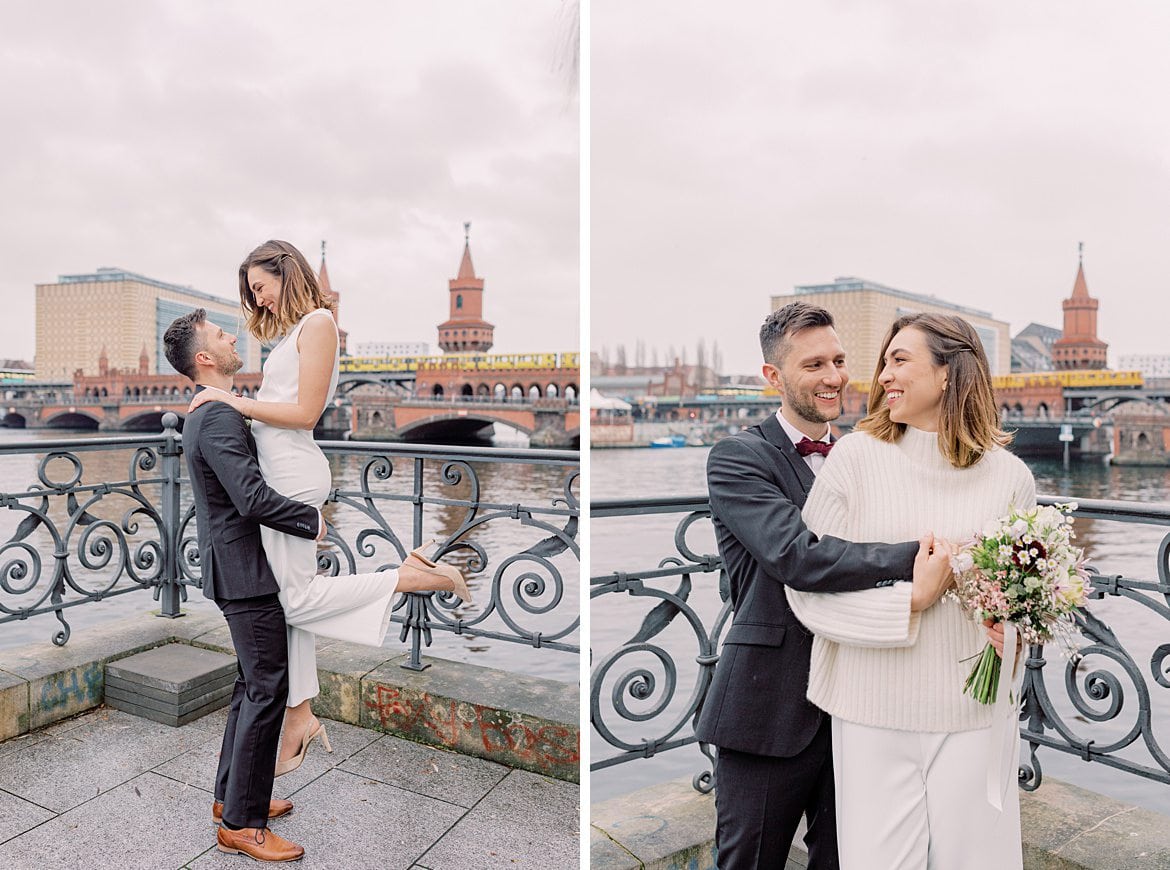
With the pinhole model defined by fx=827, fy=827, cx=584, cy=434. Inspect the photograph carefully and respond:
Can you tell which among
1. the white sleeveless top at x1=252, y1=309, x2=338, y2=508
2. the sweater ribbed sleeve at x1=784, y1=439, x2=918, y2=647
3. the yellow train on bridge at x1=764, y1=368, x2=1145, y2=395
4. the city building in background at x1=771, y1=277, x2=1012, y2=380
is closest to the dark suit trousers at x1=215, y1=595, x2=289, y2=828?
the white sleeveless top at x1=252, y1=309, x2=338, y2=508

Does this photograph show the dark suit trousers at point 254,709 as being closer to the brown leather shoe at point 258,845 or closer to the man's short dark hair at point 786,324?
the brown leather shoe at point 258,845

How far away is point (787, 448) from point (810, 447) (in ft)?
0.16

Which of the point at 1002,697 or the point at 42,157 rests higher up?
the point at 42,157

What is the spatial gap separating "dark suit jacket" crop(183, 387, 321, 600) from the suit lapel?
1194mm

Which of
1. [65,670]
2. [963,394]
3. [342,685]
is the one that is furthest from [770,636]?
[65,670]

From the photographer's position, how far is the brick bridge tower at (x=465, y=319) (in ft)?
238

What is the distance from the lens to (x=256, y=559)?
2.15 metres

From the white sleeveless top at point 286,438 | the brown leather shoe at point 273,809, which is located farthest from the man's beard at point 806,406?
the brown leather shoe at point 273,809

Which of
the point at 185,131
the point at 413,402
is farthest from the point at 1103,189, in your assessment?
the point at 185,131

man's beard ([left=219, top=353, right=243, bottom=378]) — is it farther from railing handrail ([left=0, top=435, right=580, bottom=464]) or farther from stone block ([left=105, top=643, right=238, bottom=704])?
stone block ([left=105, top=643, right=238, bottom=704])

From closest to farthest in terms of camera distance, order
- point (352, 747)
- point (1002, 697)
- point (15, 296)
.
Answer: point (1002, 697) < point (352, 747) < point (15, 296)

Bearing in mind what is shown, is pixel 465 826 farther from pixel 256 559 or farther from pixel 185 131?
pixel 185 131

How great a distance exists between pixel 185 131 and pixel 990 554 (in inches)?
1423

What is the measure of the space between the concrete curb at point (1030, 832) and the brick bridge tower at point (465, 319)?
7106cm
